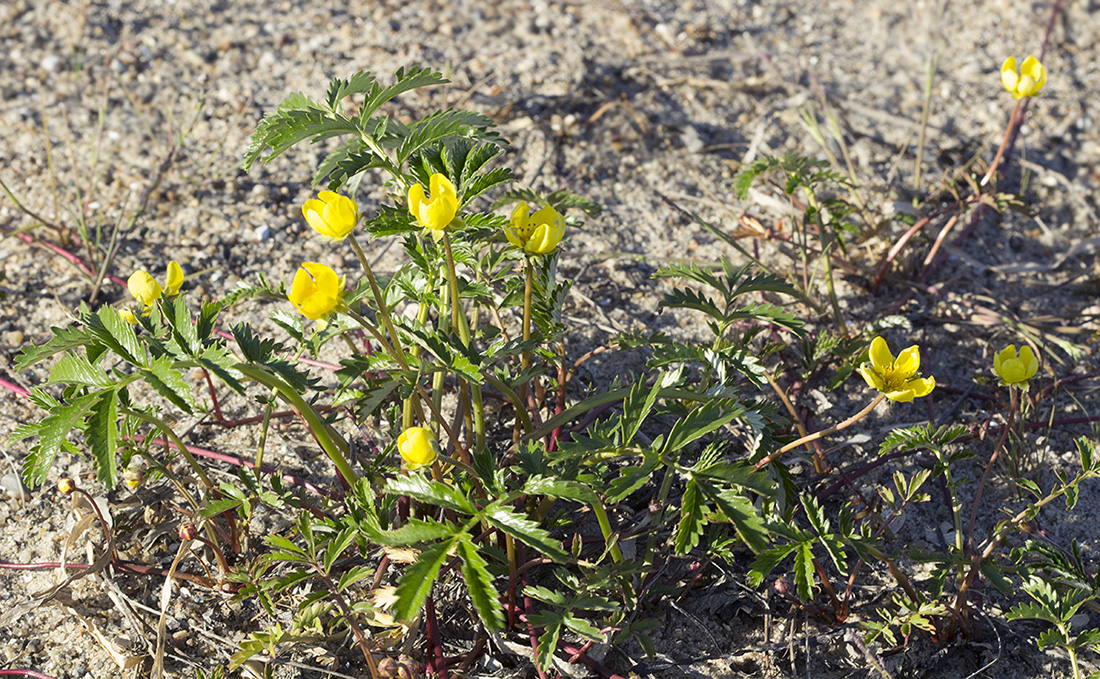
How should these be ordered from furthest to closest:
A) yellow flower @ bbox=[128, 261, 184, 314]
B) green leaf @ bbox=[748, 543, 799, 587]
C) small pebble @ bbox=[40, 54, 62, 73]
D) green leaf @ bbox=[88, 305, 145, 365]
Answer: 1. small pebble @ bbox=[40, 54, 62, 73]
2. yellow flower @ bbox=[128, 261, 184, 314]
3. green leaf @ bbox=[748, 543, 799, 587]
4. green leaf @ bbox=[88, 305, 145, 365]

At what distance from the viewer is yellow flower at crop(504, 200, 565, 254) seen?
1821 mm

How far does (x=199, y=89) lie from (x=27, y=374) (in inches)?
66.1

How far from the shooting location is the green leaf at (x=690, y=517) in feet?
5.40

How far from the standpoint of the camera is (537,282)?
6.85 feet

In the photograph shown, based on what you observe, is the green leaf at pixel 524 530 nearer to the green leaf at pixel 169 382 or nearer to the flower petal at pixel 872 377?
the green leaf at pixel 169 382

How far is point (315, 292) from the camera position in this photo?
1577 mm

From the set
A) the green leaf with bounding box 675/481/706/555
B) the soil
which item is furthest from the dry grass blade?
the green leaf with bounding box 675/481/706/555

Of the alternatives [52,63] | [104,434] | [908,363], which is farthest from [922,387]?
[52,63]

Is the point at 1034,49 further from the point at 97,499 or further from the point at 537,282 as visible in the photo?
the point at 97,499

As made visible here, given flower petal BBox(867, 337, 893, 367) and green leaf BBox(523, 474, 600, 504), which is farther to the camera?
flower petal BBox(867, 337, 893, 367)

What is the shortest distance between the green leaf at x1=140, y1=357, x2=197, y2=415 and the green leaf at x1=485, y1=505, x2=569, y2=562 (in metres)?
0.62

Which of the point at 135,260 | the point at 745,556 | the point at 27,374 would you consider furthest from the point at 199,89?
the point at 745,556

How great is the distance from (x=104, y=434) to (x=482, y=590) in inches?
31.8

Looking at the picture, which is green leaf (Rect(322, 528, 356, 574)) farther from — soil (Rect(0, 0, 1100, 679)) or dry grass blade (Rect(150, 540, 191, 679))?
dry grass blade (Rect(150, 540, 191, 679))
